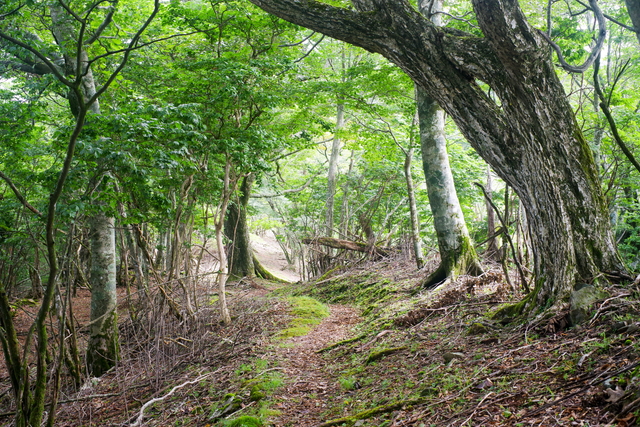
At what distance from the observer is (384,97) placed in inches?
361

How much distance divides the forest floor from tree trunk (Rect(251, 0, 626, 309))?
451 millimetres

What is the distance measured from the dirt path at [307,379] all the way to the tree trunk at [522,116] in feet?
6.61

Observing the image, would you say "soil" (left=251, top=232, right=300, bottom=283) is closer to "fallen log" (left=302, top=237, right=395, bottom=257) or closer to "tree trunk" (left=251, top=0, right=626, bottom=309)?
"fallen log" (left=302, top=237, right=395, bottom=257)

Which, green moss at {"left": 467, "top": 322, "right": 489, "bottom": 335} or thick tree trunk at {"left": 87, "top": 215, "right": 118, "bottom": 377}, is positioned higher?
thick tree trunk at {"left": 87, "top": 215, "right": 118, "bottom": 377}

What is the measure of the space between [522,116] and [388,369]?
8.19 ft

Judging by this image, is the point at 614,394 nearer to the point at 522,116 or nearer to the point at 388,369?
the point at 388,369

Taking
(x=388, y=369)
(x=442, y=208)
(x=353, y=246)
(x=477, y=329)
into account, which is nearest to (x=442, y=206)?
(x=442, y=208)

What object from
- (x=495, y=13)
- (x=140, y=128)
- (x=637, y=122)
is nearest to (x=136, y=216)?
(x=140, y=128)

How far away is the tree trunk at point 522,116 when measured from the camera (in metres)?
3.36

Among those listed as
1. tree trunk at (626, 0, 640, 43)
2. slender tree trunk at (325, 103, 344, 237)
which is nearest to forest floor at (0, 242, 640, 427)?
tree trunk at (626, 0, 640, 43)

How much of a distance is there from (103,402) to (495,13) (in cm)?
570

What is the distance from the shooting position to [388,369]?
3.83 m

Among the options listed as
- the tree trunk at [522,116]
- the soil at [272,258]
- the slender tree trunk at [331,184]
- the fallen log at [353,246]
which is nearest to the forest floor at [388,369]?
the tree trunk at [522,116]

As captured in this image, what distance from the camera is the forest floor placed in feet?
7.51
